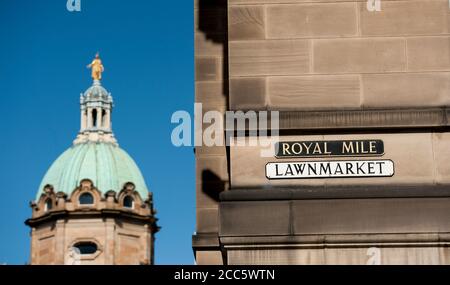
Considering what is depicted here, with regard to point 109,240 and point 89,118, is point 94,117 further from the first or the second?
point 109,240

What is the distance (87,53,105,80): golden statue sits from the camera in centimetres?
17700

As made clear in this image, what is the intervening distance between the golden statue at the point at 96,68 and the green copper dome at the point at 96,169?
1953 cm

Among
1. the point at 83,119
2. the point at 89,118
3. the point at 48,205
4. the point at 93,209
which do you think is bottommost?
the point at 93,209

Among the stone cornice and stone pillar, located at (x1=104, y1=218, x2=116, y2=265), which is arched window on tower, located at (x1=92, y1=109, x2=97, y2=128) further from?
the stone cornice

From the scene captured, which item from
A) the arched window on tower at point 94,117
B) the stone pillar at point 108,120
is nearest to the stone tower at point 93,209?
the stone pillar at point 108,120

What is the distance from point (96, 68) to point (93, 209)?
26366 mm

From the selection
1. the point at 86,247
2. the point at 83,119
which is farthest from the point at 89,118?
the point at 86,247

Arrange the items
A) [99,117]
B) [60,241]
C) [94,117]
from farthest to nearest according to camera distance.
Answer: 1. [94,117]
2. [99,117]
3. [60,241]

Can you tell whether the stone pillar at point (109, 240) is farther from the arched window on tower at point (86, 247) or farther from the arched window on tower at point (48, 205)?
the arched window on tower at point (48, 205)

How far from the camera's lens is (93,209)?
156 m

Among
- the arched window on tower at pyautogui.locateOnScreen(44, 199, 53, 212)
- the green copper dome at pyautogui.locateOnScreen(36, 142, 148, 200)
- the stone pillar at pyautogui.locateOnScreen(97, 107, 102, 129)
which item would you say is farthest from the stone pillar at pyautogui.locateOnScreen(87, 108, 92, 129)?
the arched window on tower at pyautogui.locateOnScreen(44, 199, 53, 212)

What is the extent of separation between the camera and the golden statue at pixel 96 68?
6969 inches
